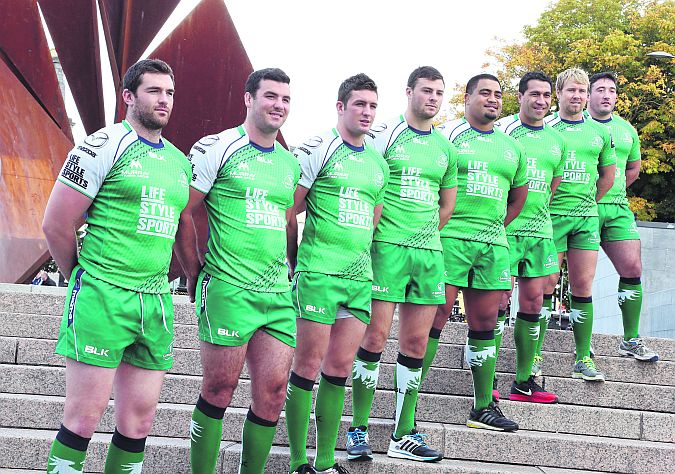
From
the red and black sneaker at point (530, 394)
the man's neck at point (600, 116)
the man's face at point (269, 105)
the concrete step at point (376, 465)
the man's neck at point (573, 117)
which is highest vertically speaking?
the man's neck at point (600, 116)

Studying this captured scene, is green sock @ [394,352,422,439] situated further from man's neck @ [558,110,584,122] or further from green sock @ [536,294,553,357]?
man's neck @ [558,110,584,122]

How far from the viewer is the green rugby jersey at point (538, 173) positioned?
6684 mm

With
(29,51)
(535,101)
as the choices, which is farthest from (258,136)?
(29,51)

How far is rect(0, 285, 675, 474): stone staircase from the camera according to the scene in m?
5.53

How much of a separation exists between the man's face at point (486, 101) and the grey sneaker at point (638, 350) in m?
2.57

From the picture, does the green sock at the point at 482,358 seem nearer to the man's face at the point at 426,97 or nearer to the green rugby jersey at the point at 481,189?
the green rugby jersey at the point at 481,189

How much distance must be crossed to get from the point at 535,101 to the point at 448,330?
6.93 ft

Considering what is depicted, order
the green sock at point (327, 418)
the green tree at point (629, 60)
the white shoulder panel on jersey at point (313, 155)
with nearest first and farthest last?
the green sock at point (327, 418) < the white shoulder panel on jersey at point (313, 155) < the green tree at point (629, 60)

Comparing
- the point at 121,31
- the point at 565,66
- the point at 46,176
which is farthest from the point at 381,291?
the point at 565,66

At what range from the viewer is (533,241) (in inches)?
262

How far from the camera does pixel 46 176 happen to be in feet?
35.5

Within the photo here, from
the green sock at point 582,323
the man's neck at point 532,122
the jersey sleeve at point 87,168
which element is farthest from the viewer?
the green sock at point 582,323

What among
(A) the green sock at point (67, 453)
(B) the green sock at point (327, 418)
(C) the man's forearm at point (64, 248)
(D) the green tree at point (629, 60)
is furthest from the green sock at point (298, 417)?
(D) the green tree at point (629, 60)

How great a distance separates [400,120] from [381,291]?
113 centimetres
